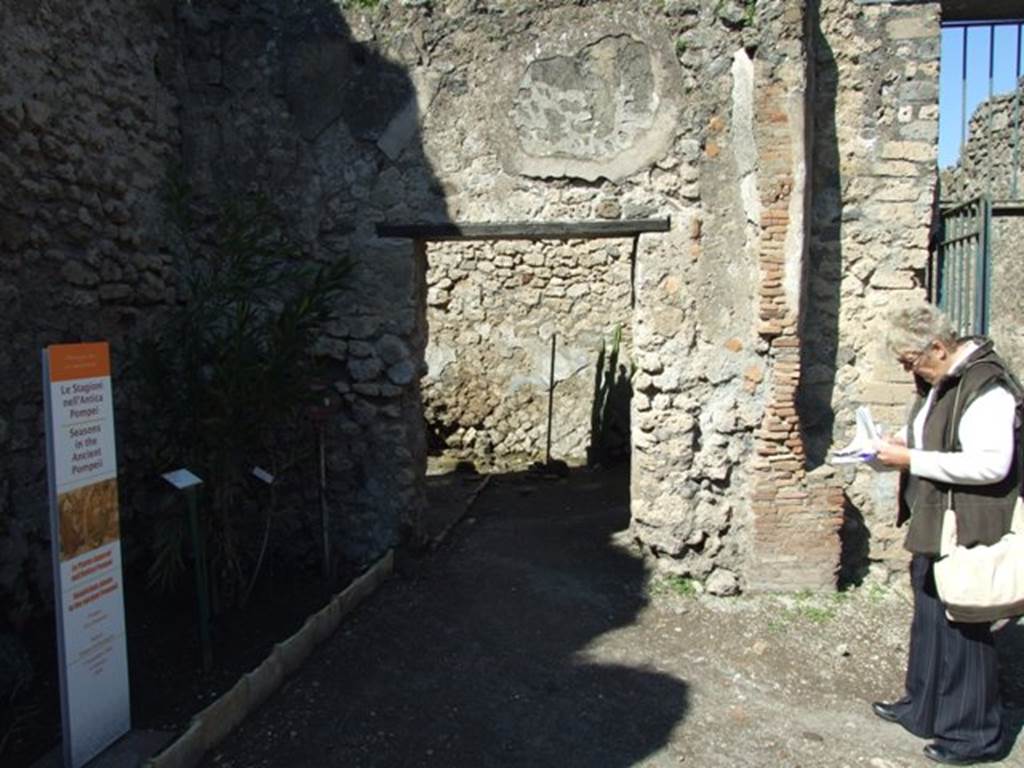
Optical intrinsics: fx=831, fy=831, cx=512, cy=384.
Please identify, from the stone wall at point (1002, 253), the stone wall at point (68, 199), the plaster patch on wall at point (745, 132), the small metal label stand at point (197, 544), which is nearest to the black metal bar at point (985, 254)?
the plaster patch on wall at point (745, 132)

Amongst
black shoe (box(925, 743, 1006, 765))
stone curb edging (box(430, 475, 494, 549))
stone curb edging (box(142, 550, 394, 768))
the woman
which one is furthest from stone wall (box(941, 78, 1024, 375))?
stone curb edging (box(142, 550, 394, 768))

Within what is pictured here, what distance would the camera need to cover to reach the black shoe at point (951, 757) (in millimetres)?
3377

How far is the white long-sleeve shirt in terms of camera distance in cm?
313

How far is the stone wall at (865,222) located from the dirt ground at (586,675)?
0.85m

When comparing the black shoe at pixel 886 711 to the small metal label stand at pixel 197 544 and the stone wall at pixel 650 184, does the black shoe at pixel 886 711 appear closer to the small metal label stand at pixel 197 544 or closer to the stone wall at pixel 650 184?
the stone wall at pixel 650 184

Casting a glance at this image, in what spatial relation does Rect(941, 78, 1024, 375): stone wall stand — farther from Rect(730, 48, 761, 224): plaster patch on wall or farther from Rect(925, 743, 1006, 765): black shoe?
Rect(925, 743, 1006, 765): black shoe

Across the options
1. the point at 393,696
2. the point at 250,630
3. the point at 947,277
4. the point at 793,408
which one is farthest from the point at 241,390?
the point at 947,277

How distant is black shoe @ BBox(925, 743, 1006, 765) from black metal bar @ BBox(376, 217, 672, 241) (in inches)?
119

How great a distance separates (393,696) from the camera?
3861 mm

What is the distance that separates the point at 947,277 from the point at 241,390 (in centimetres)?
446

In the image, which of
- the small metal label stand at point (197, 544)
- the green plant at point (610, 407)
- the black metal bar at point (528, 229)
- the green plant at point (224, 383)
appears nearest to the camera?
the small metal label stand at point (197, 544)

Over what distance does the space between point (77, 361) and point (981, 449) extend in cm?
340

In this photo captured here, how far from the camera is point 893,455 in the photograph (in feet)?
10.9

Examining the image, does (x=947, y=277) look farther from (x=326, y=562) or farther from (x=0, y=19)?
(x=0, y=19)
